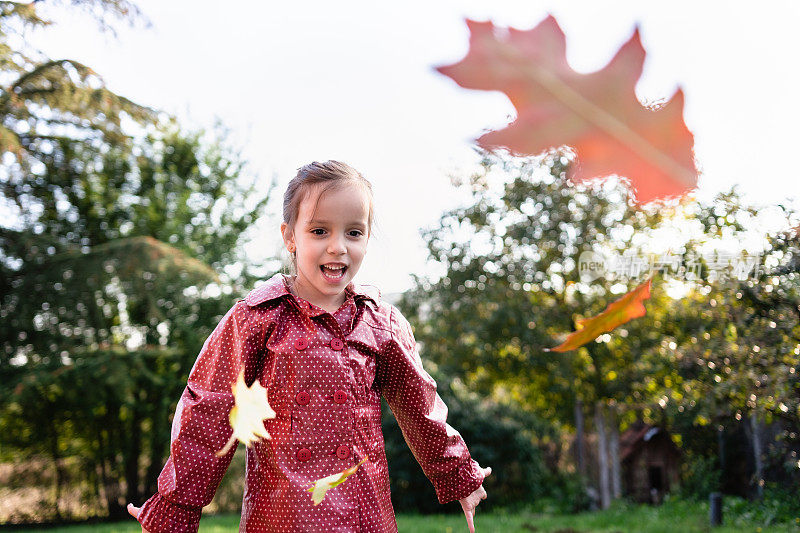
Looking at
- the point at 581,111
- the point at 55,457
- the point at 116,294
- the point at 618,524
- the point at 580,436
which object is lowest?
the point at 618,524

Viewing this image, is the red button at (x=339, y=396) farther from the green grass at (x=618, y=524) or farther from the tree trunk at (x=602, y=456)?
the tree trunk at (x=602, y=456)

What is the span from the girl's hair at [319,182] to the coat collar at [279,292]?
13 centimetres

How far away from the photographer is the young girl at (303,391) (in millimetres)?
1405

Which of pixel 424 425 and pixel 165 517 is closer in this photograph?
pixel 165 517

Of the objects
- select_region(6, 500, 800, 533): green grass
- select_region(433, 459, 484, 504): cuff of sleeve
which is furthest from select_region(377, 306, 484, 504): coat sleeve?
select_region(6, 500, 800, 533): green grass

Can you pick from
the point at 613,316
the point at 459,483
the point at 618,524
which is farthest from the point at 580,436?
the point at 613,316

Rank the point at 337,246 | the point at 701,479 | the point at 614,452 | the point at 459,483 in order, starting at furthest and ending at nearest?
the point at 614,452 → the point at 701,479 → the point at 459,483 → the point at 337,246

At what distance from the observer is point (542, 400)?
13.8m

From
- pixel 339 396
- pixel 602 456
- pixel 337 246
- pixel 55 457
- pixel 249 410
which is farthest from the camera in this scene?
pixel 602 456

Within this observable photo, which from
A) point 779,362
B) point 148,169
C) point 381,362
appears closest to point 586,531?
point 779,362

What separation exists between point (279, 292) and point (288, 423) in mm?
273

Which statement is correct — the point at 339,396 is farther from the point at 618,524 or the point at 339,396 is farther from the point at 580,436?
the point at 580,436

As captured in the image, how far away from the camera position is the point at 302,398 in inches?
57.8

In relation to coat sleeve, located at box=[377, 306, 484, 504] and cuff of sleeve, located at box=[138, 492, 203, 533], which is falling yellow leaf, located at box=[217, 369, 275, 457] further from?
coat sleeve, located at box=[377, 306, 484, 504]
